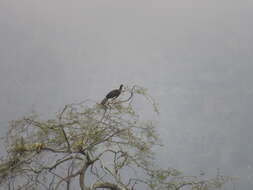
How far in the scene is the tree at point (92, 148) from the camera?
6.54m

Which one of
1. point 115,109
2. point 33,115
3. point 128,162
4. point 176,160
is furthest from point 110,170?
point 176,160

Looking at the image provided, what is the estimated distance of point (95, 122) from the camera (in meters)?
6.66

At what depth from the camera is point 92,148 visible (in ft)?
22.5

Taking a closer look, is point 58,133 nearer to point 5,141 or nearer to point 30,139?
point 30,139

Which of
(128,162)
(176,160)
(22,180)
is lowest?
(22,180)

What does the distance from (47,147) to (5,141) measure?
0.71 meters

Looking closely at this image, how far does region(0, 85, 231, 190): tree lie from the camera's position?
6535 millimetres

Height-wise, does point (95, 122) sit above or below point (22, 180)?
above

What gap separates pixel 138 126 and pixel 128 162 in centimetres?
71

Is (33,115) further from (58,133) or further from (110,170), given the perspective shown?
(110,170)

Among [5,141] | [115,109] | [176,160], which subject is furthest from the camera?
[176,160]

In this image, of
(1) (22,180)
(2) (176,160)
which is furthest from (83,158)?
(2) (176,160)

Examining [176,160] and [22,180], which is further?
[176,160]

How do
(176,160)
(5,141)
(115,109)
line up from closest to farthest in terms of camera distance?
(5,141) → (115,109) → (176,160)
